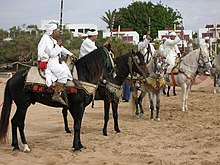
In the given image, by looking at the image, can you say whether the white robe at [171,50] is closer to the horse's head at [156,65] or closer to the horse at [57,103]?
the horse's head at [156,65]

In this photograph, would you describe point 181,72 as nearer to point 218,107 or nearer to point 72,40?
point 218,107

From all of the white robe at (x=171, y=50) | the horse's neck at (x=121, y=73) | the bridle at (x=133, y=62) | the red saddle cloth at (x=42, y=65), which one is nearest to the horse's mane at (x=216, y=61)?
the white robe at (x=171, y=50)

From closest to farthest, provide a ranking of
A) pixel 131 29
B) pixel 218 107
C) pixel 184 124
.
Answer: pixel 184 124, pixel 218 107, pixel 131 29

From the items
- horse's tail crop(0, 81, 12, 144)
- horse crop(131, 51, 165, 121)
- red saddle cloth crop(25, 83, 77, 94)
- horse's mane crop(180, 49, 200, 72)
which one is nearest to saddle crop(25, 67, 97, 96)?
red saddle cloth crop(25, 83, 77, 94)

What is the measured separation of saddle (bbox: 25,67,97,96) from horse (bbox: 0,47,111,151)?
46 millimetres

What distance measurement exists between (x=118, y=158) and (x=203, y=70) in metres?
6.76

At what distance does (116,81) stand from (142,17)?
57782 millimetres

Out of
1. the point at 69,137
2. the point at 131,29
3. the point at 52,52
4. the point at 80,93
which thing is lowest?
the point at 69,137

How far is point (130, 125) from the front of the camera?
34.4 feet

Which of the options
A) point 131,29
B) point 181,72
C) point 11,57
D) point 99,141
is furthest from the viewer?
point 131,29

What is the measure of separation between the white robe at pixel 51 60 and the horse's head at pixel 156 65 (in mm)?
4113

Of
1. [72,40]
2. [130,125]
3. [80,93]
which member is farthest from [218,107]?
[72,40]

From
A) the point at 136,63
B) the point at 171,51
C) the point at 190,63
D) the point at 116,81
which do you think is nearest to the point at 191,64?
the point at 190,63

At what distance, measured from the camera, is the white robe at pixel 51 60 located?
7168 millimetres
